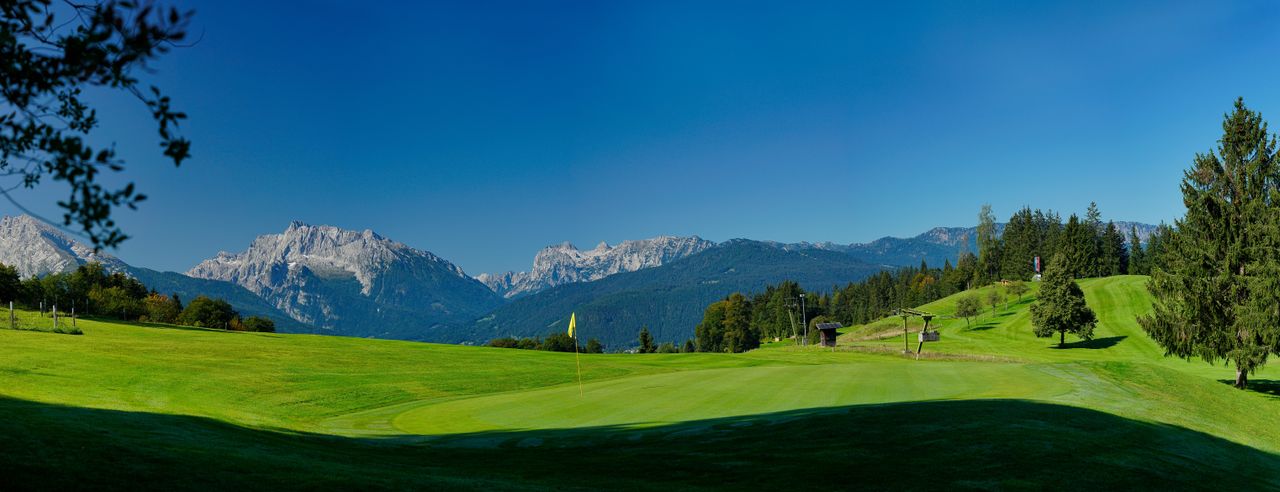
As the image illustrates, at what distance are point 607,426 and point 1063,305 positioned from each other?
78.8 m

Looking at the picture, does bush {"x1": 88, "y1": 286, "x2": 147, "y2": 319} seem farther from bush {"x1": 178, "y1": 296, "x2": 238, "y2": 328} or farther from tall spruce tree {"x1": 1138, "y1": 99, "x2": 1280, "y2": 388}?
tall spruce tree {"x1": 1138, "y1": 99, "x2": 1280, "y2": 388}

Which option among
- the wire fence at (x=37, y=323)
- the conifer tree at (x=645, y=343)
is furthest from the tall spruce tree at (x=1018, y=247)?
the wire fence at (x=37, y=323)

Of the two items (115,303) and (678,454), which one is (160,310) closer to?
(115,303)

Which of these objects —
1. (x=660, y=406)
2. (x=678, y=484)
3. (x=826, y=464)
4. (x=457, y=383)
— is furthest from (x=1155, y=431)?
(x=457, y=383)

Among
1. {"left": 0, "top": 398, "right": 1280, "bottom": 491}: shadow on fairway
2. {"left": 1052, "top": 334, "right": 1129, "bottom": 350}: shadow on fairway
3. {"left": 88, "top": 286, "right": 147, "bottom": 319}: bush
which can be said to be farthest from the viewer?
{"left": 88, "top": 286, "right": 147, "bottom": 319}: bush

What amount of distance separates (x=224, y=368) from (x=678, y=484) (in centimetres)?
3846

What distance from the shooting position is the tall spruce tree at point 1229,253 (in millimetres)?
36500

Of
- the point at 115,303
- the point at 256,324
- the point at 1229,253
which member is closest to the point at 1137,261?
the point at 1229,253

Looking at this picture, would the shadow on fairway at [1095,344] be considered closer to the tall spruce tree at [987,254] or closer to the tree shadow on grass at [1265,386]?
the tree shadow on grass at [1265,386]

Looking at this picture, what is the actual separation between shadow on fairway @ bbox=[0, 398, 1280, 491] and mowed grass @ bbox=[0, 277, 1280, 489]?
9 centimetres

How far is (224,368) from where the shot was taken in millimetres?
41719

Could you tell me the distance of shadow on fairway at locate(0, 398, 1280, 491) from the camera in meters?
11.2

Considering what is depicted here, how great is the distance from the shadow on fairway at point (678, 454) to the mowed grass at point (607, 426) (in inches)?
3.4

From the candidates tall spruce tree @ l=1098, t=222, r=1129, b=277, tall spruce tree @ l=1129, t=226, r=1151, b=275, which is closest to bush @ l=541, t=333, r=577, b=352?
tall spruce tree @ l=1098, t=222, r=1129, b=277
